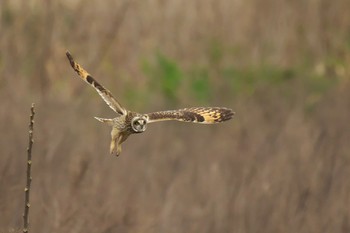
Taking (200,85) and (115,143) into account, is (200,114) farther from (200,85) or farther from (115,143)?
(200,85)

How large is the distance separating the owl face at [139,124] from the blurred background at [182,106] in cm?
82

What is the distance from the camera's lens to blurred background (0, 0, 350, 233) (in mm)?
7453

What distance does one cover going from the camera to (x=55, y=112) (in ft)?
32.3

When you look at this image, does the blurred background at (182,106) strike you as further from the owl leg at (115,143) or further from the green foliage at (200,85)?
the owl leg at (115,143)

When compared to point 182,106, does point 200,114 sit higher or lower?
lower

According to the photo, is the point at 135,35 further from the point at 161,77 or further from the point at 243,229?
the point at 243,229

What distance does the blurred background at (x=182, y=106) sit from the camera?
745 cm

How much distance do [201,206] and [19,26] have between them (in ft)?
13.6

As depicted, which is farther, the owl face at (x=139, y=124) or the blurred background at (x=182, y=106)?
the blurred background at (x=182, y=106)

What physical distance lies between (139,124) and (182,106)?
879 cm

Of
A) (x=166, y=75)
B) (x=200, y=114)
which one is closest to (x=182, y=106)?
(x=166, y=75)

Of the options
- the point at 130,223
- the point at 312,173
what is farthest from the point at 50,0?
the point at 130,223

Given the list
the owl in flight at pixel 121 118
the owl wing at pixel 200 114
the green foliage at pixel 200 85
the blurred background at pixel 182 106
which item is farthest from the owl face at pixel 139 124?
the green foliage at pixel 200 85

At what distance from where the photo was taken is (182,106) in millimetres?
12750
